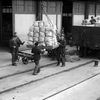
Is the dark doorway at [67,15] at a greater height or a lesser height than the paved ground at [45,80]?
greater

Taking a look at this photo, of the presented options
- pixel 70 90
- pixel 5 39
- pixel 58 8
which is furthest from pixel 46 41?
pixel 5 39

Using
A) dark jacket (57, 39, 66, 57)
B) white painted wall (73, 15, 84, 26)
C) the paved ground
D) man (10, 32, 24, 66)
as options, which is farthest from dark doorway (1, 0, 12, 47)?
dark jacket (57, 39, 66, 57)

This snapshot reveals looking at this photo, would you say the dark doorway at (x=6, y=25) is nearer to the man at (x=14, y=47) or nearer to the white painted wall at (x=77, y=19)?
the white painted wall at (x=77, y=19)

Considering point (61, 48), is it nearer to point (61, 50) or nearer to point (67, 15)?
point (61, 50)

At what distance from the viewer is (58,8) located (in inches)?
824

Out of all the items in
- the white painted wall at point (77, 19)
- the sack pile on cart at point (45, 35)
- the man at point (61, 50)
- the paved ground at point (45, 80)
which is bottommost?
the paved ground at point (45, 80)

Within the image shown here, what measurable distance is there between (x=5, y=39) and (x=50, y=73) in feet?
37.9

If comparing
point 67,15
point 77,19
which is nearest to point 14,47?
point 77,19

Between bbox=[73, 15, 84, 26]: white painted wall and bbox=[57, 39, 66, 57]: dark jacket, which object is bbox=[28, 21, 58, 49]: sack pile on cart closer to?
bbox=[57, 39, 66, 57]: dark jacket

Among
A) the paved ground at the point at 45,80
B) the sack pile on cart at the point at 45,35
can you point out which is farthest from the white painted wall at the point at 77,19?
the sack pile on cart at the point at 45,35

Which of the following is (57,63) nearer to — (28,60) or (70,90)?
(28,60)

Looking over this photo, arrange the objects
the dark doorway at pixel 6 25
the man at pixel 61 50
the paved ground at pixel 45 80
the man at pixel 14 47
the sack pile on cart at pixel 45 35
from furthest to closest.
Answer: the dark doorway at pixel 6 25 < the man at pixel 61 50 < the man at pixel 14 47 < the sack pile on cart at pixel 45 35 < the paved ground at pixel 45 80

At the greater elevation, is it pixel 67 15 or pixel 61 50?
pixel 67 15

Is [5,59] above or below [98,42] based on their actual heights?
below
